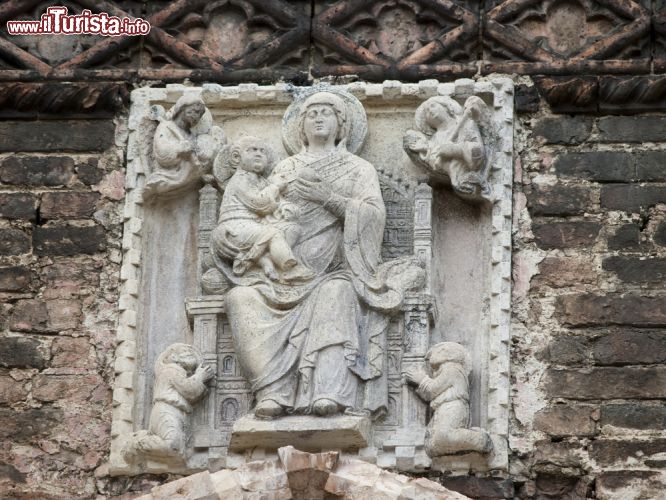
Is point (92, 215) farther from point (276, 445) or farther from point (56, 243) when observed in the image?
point (276, 445)

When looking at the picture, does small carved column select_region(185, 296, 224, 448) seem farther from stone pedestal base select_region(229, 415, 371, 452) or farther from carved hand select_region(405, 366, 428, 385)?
carved hand select_region(405, 366, 428, 385)

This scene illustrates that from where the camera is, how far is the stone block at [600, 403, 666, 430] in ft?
36.8

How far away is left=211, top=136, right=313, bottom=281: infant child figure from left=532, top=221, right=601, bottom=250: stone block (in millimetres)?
1060

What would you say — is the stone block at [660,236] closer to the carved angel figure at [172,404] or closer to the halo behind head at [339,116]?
the halo behind head at [339,116]

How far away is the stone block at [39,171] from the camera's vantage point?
1207cm

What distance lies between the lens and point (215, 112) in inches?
480

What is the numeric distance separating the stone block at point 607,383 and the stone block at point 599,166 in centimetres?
96

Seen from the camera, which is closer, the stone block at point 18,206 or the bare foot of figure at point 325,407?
the bare foot of figure at point 325,407

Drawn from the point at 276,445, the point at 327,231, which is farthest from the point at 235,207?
the point at 276,445

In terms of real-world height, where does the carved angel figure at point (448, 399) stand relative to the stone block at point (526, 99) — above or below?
below

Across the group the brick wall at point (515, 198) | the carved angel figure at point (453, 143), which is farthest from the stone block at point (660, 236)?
the carved angel figure at point (453, 143)

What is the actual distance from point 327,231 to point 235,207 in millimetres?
424

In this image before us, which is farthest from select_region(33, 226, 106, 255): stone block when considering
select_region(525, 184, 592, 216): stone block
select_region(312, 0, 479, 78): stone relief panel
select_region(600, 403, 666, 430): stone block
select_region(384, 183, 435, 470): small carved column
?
select_region(600, 403, 666, 430): stone block

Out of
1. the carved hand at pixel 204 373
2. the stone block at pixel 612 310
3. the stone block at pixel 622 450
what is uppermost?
the stone block at pixel 612 310
